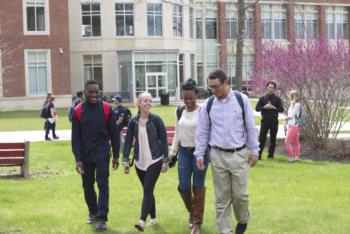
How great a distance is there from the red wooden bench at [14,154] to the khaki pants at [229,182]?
266 inches

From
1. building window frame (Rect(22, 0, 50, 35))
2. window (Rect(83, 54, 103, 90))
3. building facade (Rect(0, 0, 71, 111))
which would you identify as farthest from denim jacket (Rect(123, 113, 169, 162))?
window (Rect(83, 54, 103, 90))

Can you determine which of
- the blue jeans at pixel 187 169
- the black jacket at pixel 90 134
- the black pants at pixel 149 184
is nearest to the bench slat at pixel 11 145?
the black jacket at pixel 90 134

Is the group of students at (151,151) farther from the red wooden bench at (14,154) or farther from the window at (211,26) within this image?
the window at (211,26)

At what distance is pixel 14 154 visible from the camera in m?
13.1

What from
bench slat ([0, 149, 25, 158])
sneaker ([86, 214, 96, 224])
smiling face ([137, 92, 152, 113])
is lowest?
sneaker ([86, 214, 96, 224])

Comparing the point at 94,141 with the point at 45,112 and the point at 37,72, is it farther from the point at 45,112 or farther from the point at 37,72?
the point at 37,72

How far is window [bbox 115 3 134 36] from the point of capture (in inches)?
2203

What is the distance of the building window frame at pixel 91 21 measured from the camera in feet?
183

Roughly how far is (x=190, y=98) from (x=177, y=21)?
51.1 meters

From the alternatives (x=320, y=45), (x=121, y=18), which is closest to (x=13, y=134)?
(x=320, y=45)

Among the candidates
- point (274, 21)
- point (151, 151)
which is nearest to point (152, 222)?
point (151, 151)

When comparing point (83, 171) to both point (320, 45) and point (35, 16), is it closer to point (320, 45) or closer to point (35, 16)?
point (320, 45)

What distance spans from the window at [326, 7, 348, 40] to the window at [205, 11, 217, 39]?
14.1 meters

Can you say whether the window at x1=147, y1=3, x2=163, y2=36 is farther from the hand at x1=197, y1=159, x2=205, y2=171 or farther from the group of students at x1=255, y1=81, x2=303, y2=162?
the hand at x1=197, y1=159, x2=205, y2=171
